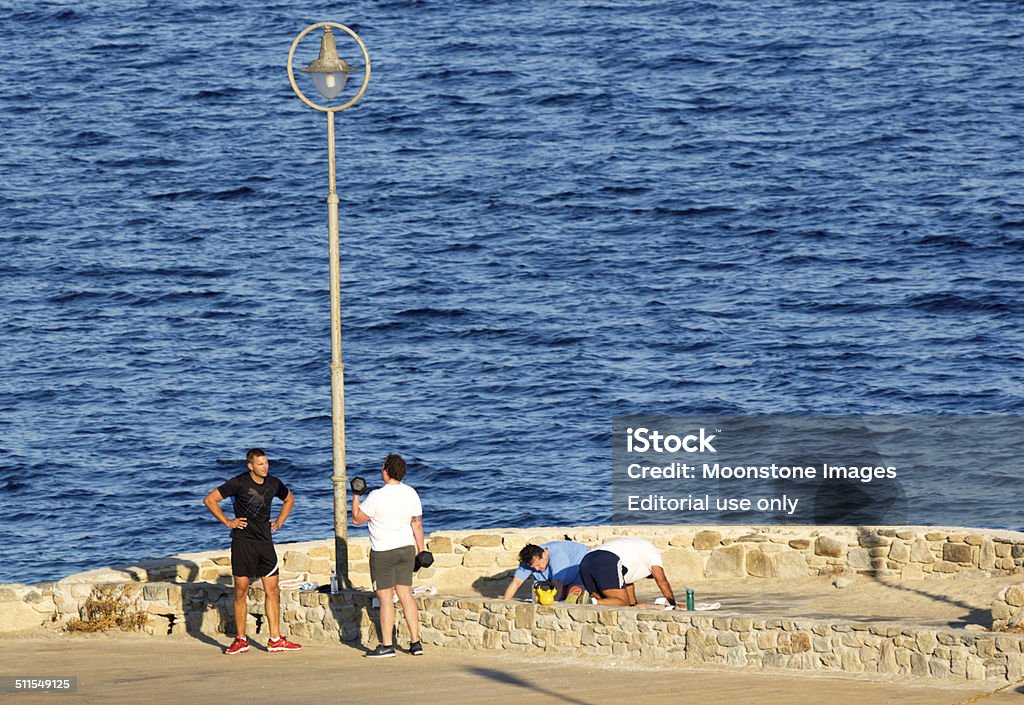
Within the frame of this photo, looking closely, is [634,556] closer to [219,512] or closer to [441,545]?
[441,545]

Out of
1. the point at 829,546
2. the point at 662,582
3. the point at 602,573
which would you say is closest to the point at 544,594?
the point at 602,573

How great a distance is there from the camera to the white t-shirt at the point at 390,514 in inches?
596

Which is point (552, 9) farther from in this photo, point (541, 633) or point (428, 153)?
point (541, 633)

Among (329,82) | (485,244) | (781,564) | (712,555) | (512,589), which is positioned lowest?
(512,589)

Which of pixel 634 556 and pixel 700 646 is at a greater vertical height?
pixel 634 556

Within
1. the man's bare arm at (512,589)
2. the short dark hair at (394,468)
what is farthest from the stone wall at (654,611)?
the short dark hair at (394,468)

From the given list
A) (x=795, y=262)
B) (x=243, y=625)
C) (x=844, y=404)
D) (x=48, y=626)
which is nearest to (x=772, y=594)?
(x=243, y=625)

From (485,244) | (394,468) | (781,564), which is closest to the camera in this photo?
(394,468)

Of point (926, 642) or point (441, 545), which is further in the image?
point (441, 545)

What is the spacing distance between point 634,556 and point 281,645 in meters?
3.35

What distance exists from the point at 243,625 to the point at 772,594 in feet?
18.7

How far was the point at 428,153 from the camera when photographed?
64.2m

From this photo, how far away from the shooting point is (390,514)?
49.7 feet

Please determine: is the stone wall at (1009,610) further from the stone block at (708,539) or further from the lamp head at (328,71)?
the lamp head at (328,71)
